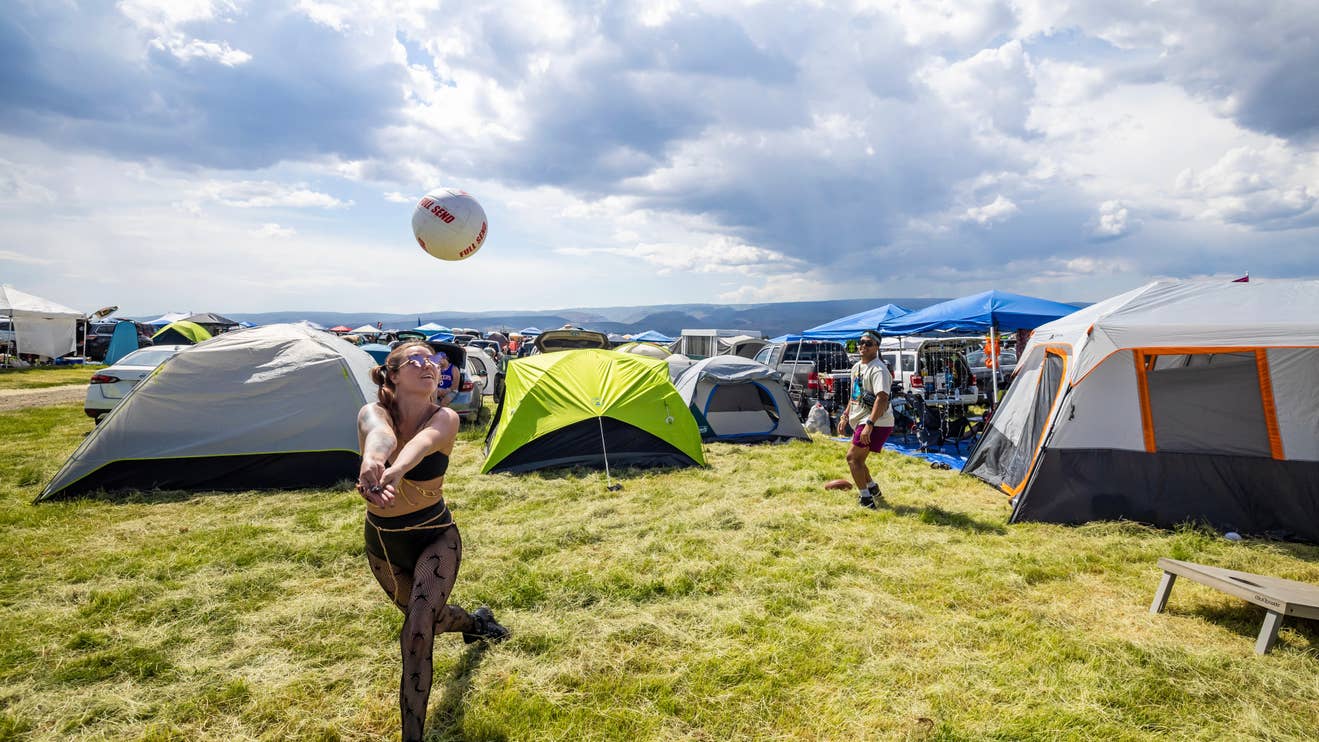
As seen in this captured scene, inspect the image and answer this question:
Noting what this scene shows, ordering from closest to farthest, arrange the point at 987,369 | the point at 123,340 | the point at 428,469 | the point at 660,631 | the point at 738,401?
the point at 428,469
the point at 660,631
the point at 738,401
the point at 987,369
the point at 123,340

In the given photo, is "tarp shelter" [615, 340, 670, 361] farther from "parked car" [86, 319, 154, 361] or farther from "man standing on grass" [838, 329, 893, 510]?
"parked car" [86, 319, 154, 361]

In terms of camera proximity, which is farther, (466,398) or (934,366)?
(934,366)

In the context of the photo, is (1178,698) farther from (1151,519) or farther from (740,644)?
(1151,519)

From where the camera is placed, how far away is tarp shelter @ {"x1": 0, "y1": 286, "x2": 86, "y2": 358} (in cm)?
2698

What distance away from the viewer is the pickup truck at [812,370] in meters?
15.2

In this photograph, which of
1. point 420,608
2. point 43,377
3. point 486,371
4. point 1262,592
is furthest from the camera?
point 43,377

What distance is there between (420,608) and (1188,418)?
25.0 ft

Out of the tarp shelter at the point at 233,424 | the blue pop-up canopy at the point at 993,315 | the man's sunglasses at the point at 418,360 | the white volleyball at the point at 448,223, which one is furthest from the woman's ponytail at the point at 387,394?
the blue pop-up canopy at the point at 993,315

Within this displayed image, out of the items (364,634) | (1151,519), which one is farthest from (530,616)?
(1151,519)

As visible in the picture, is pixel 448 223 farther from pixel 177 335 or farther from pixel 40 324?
pixel 40 324

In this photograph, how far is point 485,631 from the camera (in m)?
3.96

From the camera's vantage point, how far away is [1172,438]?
6.31 metres

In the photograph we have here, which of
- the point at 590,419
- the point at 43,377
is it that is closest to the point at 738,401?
the point at 590,419

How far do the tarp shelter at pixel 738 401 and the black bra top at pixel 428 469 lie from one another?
28.0 ft
